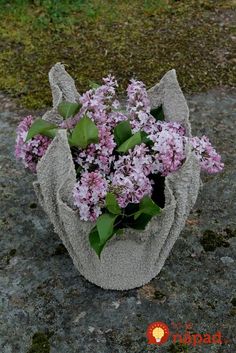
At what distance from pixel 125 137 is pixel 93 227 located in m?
0.31

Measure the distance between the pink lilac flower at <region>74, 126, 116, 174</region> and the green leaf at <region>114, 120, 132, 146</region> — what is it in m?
0.07

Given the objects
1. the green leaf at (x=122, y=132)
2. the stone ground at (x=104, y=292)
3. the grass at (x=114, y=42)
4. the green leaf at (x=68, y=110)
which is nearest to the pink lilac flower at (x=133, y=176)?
the green leaf at (x=122, y=132)

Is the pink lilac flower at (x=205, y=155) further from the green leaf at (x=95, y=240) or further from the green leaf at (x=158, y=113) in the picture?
the green leaf at (x=95, y=240)

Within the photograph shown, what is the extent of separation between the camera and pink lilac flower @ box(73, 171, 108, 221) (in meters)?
1.76

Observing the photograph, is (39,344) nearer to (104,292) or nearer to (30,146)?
(104,292)

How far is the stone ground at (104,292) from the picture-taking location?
Result: 6.63 ft

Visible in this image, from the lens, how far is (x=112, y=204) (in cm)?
178

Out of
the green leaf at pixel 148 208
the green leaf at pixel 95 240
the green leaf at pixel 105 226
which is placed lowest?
the green leaf at pixel 95 240

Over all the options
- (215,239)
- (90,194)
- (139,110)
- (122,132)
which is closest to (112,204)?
(90,194)

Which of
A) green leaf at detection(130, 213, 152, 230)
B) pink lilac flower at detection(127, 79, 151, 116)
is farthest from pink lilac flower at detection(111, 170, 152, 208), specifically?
pink lilac flower at detection(127, 79, 151, 116)

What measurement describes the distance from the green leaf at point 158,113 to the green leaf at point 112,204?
514mm

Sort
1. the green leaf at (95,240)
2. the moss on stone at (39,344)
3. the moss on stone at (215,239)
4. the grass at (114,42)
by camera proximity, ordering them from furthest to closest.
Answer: the grass at (114,42) → the moss on stone at (215,239) → the moss on stone at (39,344) → the green leaf at (95,240)

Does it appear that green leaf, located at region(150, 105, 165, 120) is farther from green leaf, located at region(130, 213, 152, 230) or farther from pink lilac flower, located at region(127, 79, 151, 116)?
green leaf, located at region(130, 213, 152, 230)

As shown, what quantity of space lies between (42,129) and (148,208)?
16.3 inches
